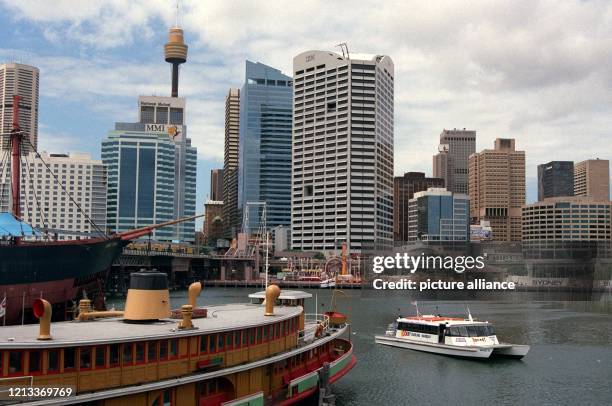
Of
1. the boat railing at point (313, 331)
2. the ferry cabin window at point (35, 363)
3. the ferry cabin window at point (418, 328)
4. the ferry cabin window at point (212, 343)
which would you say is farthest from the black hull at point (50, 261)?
the ferry cabin window at point (35, 363)

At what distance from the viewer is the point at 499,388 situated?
48656 millimetres

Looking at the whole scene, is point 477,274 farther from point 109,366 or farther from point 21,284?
point 109,366

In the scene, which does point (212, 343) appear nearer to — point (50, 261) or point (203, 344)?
point (203, 344)

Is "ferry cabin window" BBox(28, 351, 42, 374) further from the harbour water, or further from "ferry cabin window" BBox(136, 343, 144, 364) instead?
the harbour water

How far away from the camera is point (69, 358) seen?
77.2 feet

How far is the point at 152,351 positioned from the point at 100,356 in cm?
241

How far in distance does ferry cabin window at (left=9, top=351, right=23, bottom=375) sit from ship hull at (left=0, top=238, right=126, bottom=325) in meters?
32.3

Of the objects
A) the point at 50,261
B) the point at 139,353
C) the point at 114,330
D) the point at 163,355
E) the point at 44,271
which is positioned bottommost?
the point at 163,355

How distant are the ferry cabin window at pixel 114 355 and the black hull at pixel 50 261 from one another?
41.7 metres

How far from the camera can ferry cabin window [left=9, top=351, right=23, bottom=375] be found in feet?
74.4

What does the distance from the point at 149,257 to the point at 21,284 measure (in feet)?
415

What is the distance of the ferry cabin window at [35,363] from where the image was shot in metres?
22.8

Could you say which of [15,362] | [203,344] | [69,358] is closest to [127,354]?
[69,358]

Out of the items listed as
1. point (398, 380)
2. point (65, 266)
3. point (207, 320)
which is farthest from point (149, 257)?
point (207, 320)
